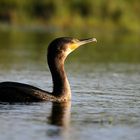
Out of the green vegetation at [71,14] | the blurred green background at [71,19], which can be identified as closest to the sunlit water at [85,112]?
the blurred green background at [71,19]

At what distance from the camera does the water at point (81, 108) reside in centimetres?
1407

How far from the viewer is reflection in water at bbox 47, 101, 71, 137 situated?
14.1 meters

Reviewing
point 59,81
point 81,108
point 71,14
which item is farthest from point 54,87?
point 71,14

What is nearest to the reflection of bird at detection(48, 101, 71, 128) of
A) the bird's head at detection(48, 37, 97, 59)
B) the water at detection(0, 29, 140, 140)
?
the water at detection(0, 29, 140, 140)

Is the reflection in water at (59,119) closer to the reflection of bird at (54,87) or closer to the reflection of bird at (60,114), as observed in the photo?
the reflection of bird at (60,114)

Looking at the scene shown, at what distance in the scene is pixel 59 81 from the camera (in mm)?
18016

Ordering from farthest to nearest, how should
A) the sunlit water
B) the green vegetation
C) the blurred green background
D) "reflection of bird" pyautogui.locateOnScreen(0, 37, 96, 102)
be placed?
the green vegetation, the blurred green background, "reflection of bird" pyautogui.locateOnScreen(0, 37, 96, 102), the sunlit water

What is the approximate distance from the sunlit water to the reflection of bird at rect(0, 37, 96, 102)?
0.22 meters

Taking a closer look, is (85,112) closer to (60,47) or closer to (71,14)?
(60,47)

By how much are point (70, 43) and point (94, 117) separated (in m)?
2.90

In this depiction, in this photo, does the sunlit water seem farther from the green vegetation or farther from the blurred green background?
the green vegetation

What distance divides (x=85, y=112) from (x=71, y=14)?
4074 centimetres

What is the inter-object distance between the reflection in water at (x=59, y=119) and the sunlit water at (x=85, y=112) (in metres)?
0.02

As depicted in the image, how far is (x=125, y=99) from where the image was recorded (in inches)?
720
